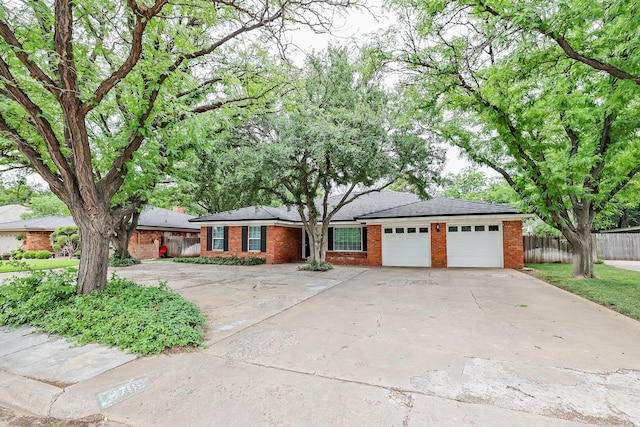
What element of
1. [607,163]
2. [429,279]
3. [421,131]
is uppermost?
[421,131]

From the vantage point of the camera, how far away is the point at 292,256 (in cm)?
1769

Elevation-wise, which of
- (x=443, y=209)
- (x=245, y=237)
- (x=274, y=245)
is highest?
(x=443, y=209)

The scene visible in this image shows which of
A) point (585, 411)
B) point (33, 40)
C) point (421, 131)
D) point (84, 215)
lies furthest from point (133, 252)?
point (585, 411)

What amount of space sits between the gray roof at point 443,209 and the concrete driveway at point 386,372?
7050 mm

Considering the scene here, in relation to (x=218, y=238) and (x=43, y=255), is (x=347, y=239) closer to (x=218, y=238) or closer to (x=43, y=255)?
(x=218, y=238)

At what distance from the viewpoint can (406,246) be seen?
14.2m

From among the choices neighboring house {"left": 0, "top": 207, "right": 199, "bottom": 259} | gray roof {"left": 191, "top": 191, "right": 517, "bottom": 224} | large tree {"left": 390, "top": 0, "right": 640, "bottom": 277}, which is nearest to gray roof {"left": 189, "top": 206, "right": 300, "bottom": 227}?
gray roof {"left": 191, "top": 191, "right": 517, "bottom": 224}

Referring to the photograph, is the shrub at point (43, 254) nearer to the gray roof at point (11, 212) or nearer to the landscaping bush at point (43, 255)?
the landscaping bush at point (43, 255)

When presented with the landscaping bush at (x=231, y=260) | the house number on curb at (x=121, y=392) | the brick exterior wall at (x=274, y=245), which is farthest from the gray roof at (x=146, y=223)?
the house number on curb at (x=121, y=392)

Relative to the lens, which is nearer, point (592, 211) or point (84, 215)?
point (84, 215)

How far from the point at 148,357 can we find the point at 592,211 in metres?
12.9

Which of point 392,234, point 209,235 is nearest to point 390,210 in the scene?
point 392,234

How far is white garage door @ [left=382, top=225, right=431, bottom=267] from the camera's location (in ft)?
45.5

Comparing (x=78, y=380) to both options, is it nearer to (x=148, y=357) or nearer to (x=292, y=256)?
(x=148, y=357)
